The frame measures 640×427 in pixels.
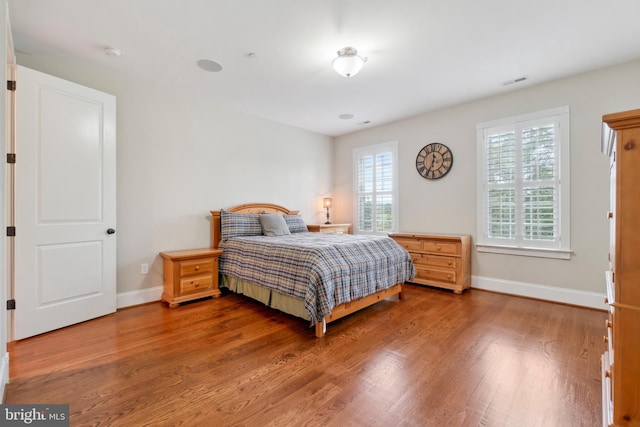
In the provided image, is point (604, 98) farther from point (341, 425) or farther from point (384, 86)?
point (341, 425)

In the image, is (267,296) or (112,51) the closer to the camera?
(112,51)

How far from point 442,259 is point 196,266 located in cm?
316

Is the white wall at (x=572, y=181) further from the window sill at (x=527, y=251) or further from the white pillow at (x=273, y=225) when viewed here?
the white pillow at (x=273, y=225)

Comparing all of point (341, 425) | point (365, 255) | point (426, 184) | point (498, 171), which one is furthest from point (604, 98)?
point (341, 425)

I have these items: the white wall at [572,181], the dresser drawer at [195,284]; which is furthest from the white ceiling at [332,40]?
the dresser drawer at [195,284]

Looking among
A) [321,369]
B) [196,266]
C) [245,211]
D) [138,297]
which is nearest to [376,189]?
[245,211]

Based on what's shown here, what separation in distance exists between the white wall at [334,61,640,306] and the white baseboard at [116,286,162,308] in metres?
3.62

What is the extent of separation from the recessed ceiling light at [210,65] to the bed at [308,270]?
5.71 ft

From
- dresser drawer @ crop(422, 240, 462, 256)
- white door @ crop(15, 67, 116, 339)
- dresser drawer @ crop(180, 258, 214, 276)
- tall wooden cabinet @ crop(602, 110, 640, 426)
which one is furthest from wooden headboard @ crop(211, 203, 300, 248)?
tall wooden cabinet @ crop(602, 110, 640, 426)

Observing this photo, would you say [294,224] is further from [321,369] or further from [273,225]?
[321,369]

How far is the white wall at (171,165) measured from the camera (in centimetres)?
316

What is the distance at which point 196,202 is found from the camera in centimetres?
381

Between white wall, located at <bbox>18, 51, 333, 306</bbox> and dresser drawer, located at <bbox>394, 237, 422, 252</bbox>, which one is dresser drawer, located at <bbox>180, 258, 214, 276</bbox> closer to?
white wall, located at <bbox>18, 51, 333, 306</bbox>

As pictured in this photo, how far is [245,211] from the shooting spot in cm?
425
